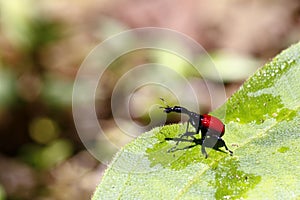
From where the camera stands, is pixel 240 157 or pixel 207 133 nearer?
pixel 240 157

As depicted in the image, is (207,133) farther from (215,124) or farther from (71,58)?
(71,58)

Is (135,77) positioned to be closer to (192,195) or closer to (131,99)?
(131,99)

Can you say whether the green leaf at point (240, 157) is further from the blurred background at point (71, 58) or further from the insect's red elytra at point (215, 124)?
the blurred background at point (71, 58)

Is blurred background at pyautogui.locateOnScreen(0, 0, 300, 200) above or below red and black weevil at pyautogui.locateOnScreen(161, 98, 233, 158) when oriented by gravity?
above

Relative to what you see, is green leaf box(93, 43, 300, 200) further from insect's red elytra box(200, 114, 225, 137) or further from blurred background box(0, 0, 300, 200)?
blurred background box(0, 0, 300, 200)

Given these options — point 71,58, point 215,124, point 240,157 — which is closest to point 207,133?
point 215,124

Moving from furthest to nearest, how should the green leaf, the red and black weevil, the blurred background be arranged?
the blurred background < the red and black weevil < the green leaf

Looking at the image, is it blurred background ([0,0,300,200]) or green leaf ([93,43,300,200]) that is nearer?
green leaf ([93,43,300,200])

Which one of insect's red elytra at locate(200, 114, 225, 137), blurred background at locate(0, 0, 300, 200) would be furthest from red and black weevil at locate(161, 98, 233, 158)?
blurred background at locate(0, 0, 300, 200)
